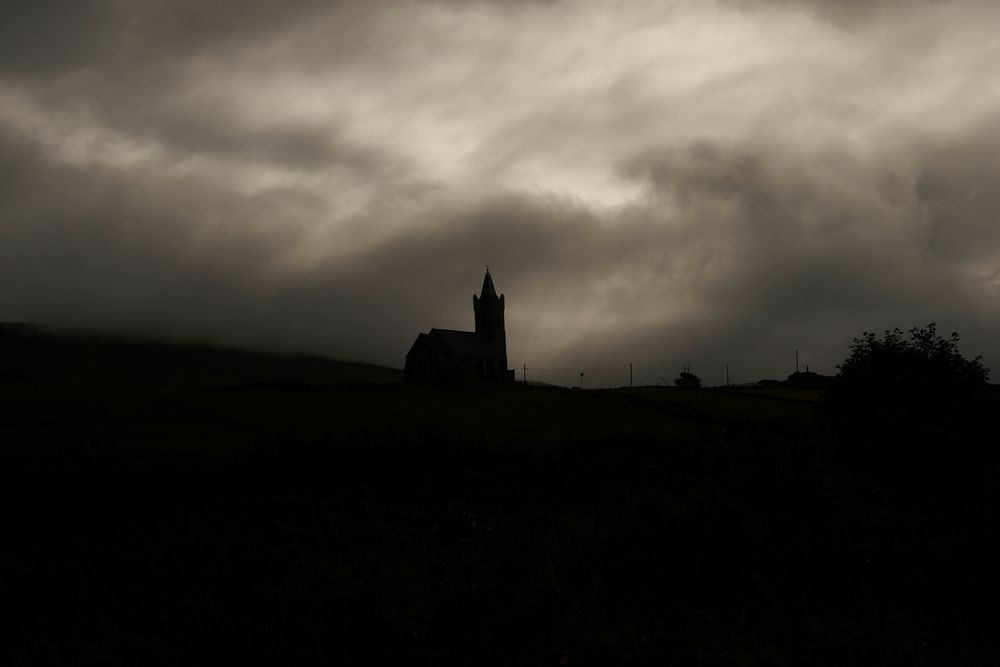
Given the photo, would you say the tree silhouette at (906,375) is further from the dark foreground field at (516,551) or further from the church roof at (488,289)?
the church roof at (488,289)

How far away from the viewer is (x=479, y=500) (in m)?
18.2

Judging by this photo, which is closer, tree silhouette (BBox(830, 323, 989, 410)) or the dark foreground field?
the dark foreground field

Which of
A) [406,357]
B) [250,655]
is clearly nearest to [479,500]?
[250,655]

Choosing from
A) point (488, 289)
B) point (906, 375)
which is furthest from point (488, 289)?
point (906, 375)

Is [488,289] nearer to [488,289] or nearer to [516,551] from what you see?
[488,289]

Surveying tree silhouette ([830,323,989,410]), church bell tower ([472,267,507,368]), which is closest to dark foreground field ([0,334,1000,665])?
tree silhouette ([830,323,989,410])

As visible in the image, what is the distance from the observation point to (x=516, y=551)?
14023 millimetres

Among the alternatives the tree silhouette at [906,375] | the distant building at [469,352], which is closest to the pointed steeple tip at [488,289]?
the distant building at [469,352]

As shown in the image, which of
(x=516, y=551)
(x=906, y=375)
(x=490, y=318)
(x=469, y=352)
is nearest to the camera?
(x=516, y=551)

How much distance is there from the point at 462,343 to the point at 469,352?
169 cm

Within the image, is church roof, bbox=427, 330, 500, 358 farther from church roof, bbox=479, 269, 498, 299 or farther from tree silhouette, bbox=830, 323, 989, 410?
tree silhouette, bbox=830, 323, 989, 410

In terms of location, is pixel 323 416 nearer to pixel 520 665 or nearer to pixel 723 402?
pixel 723 402

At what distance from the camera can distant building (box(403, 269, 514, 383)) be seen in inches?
3947

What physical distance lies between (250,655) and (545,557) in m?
4.84
